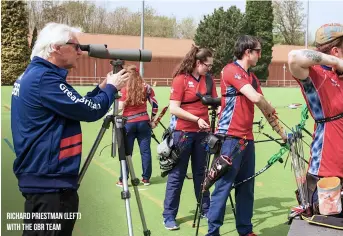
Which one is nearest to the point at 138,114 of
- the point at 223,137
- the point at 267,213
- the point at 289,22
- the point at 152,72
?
the point at 267,213

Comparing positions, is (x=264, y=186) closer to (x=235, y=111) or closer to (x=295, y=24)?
(x=235, y=111)

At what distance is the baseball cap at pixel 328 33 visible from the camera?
9.21 ft

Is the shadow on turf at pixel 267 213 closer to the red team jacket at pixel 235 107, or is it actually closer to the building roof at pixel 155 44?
the red team jacket at pixel 235 107

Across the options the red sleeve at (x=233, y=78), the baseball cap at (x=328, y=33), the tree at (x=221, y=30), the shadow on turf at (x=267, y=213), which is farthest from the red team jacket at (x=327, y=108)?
the tree at (x=221, y=30)

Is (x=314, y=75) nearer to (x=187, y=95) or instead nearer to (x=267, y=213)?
(x=187, y=95)

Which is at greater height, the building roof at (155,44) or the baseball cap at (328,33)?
the building roof at (155,44)

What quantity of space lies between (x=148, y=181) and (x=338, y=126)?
4.26 metres

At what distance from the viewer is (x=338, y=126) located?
9.27ft

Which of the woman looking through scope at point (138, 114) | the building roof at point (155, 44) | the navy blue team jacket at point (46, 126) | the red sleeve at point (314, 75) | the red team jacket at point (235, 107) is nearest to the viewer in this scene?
the navy blue team jacket at point (46, 126)

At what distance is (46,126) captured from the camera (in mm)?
2666

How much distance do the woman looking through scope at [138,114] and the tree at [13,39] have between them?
2441 centimetres

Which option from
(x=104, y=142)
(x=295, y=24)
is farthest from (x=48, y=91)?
(x=295, y=24)

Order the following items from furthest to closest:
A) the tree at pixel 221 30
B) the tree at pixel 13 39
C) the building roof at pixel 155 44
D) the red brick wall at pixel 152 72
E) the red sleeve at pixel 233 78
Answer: the building roof at pixel 155 44 < the tree at pixel 221 30 < the red brick wall at pixel 152 72 < the tree at pixel 13 39 < the red sleeve at pixel 233 78

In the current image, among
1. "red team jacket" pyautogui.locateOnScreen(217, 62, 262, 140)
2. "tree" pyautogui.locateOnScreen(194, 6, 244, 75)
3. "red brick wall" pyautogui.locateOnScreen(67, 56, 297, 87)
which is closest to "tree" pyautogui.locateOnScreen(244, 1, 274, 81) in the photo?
"tree" pyautogui.locateOnScreen(194, 6, 244, 75)
